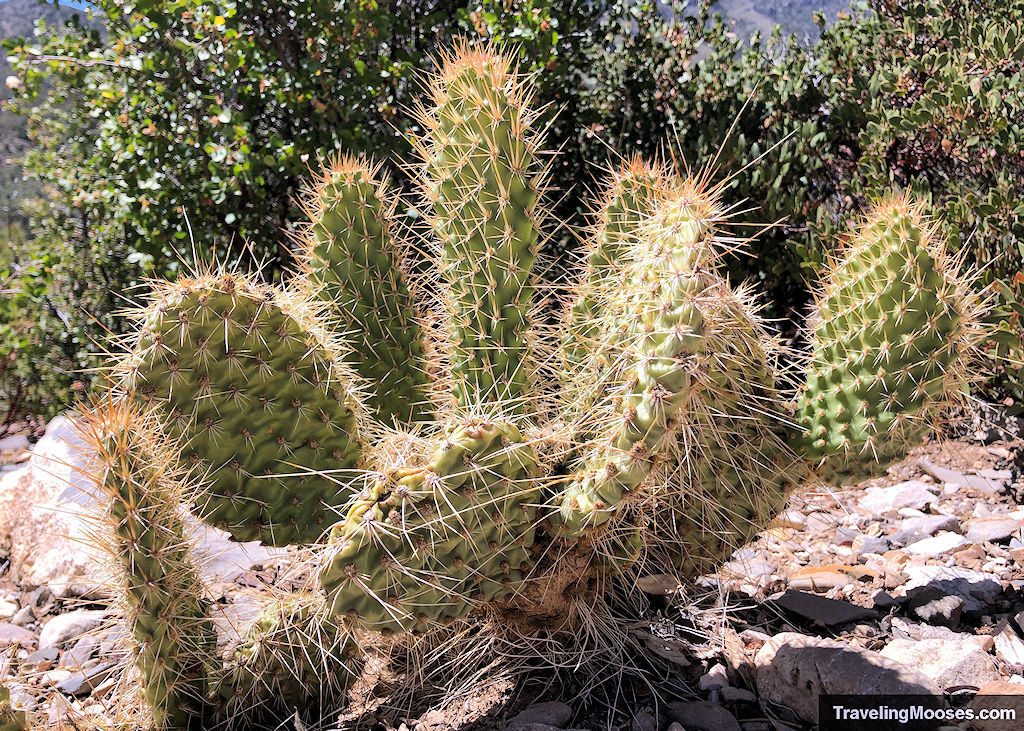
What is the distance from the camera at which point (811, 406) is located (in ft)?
7.70

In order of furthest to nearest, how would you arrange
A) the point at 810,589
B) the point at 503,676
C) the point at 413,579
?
the point at 810,589 → the point at 503,676 → the point at 413,579

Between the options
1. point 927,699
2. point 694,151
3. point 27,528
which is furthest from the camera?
point 694,151

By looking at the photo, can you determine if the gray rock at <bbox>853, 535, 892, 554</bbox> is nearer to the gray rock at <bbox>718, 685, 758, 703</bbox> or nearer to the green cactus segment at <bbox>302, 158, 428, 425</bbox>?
the gray rock at <bbox>718, 685, 758, 703</bbox>

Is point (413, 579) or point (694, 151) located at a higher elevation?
point (694, 151)

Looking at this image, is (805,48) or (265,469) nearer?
(265,469)

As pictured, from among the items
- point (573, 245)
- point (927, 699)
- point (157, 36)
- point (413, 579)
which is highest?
point (157, 36)

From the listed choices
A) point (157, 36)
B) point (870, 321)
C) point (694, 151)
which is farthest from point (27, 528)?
point (694, 151)

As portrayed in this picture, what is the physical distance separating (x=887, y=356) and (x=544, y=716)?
4.24ft

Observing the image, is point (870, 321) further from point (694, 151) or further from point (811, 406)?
point (694, 151)

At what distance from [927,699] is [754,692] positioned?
1.44 ft

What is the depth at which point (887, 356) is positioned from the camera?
7.27 ft

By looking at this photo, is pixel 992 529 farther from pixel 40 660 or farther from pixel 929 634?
pixel 40 660

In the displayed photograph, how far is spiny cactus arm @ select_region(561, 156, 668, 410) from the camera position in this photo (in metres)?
2.37

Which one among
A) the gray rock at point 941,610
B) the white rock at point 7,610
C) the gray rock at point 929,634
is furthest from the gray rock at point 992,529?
the white rock at point 7,610
